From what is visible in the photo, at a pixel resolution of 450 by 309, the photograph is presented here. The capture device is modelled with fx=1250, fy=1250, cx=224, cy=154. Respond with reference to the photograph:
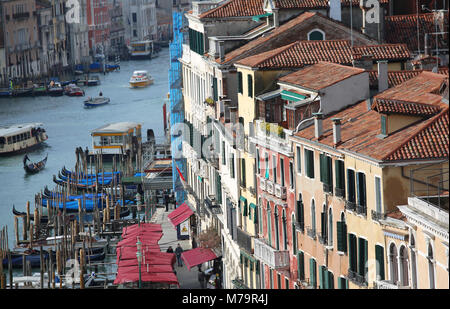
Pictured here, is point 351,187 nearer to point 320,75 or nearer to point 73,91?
point 320,75

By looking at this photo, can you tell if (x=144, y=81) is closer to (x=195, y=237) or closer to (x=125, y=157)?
(x=125, y=157)

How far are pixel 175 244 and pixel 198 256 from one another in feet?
15.5

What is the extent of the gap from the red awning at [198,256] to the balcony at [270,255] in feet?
14.9

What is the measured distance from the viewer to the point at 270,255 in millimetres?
15867

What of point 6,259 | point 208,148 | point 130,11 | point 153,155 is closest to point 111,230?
point 6,259

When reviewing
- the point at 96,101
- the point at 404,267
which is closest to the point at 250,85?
the point at 404,267

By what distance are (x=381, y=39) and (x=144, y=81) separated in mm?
55009

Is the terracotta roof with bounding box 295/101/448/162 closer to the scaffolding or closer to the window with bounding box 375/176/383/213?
the window with bounding box 375/176/383/213

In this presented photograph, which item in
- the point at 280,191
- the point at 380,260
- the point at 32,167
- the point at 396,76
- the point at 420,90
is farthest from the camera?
the point at 32,167

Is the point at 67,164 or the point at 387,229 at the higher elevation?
the point at 387,229

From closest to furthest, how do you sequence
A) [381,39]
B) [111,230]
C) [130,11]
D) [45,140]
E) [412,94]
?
[412,94], [381,39], [111,230], [45,140], [130,11]

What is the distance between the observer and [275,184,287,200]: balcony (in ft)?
50.5

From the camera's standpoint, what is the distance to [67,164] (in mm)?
46094

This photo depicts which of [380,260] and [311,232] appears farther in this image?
[311,232]
